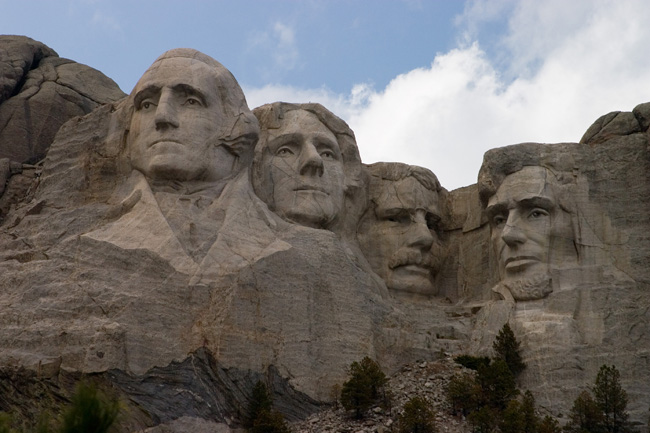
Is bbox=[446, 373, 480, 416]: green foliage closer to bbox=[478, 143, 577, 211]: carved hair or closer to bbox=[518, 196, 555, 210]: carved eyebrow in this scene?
bbox=[518, 196, 555, 210]: carved eyebrow

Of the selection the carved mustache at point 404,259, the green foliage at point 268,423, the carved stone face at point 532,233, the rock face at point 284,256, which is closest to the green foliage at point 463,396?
the rock face at point 284,256

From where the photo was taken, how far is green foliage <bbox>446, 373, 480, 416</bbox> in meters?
25.1

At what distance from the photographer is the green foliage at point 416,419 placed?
78.9 feet

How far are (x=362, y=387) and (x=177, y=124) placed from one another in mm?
5143

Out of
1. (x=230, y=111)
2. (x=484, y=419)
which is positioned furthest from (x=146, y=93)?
(x=484, y=419)

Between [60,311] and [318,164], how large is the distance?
5.54 m

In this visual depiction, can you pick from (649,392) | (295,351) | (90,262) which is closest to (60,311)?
(90,262)

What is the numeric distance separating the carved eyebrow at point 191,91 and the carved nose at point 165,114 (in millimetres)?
272

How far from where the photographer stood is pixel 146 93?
26.5 m

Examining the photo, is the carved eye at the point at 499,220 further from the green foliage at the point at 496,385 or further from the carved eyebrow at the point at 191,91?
the carved eyebrow at the point at 191,91

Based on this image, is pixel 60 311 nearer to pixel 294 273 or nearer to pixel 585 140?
pixel 294 273

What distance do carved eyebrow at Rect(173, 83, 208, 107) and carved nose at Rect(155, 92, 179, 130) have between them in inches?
10.7

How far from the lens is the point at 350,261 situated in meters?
26.8

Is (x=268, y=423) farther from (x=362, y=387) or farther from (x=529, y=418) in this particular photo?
(x=529, y=418)
